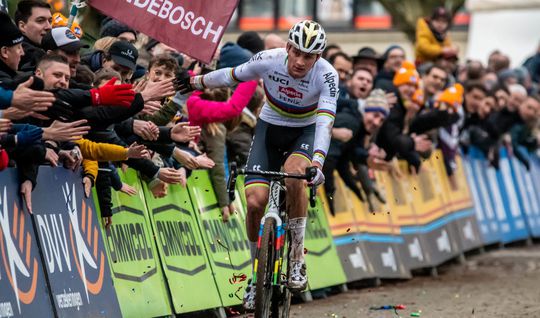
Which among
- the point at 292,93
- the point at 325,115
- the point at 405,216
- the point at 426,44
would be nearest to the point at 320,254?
the point at 405,216

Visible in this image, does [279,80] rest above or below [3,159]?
above

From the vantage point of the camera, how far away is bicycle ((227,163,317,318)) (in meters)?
9.73

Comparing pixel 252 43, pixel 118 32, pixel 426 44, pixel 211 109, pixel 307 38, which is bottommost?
pixel 211 109

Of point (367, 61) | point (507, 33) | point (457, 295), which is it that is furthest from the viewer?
point (507, 33)

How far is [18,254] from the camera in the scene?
9.10m

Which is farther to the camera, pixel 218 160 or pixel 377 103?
pixel 377 103

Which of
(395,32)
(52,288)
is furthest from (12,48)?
(395,32)

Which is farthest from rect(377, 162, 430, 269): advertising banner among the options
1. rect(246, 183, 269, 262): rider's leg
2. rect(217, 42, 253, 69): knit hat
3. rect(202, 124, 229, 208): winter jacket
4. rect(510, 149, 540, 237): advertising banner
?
rect(246, 183, 269, 262): rider's leg

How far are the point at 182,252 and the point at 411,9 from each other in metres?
23.5

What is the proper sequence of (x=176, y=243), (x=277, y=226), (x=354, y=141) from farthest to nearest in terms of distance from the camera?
(x=354, y=141), (x=176, y=243), (x=277, y=226)

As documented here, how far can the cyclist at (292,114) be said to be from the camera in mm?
10422

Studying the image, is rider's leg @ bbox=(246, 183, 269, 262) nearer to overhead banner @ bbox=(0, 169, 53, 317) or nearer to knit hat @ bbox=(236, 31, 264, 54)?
overhead banner @ bbox=(0, 169, 53, 317)

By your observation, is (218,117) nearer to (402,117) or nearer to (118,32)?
(118,32)

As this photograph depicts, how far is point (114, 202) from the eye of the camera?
35.7 feet
